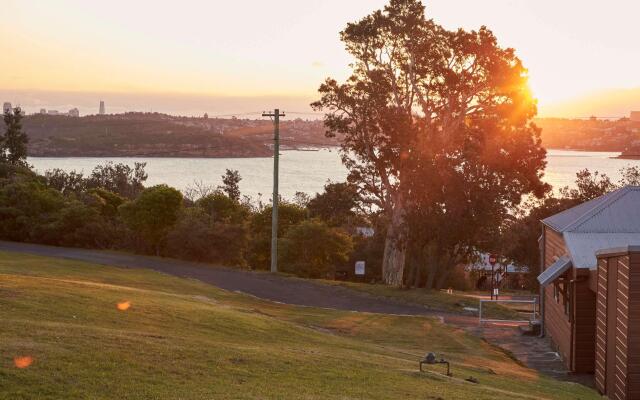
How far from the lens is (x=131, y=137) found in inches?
4946

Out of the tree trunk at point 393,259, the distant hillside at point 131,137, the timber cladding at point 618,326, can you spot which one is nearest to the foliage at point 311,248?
the tree trunk at point 393,259

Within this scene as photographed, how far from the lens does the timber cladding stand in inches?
656

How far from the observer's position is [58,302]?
16766 millimetres

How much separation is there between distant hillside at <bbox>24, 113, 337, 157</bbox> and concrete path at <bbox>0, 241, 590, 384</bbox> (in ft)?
219

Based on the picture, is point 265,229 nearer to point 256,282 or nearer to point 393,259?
point 393,259

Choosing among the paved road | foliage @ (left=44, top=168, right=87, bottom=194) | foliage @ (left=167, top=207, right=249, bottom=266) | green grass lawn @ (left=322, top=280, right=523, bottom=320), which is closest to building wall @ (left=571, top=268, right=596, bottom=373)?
the paved road

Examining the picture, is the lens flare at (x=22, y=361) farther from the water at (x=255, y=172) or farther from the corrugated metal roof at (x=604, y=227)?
the water at (x=255, y=172)

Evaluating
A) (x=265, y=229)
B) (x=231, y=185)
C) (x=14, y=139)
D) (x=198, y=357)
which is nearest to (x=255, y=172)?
(x=231, y=185)

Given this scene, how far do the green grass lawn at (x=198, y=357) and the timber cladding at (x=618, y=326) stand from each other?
93 centimetres

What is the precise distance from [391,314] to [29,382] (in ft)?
68.2

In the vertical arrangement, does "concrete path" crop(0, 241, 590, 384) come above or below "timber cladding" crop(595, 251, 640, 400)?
below

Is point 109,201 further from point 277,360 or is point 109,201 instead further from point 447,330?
point 277,360

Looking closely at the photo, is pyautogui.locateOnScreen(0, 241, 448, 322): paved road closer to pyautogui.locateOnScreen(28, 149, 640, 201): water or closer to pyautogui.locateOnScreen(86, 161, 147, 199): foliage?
pyautogui.locateOnScreen(86, 161, 147, 199): foliage

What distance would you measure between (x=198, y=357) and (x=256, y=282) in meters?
22.9
